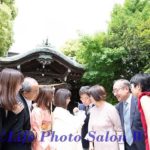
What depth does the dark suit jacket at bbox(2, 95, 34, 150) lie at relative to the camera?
354 centimetres

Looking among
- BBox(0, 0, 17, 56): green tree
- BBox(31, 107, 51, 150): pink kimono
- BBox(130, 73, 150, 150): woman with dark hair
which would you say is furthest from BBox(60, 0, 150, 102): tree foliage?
BBox(130, 73, 150, 150): woman with dark hair

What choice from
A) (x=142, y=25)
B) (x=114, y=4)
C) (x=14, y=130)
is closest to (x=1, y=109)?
(x=14, y=130)

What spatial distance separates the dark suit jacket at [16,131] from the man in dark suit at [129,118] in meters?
2.30

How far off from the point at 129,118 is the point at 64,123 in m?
1.15

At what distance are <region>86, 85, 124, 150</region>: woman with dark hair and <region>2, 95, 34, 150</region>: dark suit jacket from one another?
7.43 ft

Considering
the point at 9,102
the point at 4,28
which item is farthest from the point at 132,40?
the point at 9,102

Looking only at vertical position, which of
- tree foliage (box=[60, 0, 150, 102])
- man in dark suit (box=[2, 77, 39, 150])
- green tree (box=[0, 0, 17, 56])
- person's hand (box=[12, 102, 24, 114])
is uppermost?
green tree (box=[0, 0, 17, 56])

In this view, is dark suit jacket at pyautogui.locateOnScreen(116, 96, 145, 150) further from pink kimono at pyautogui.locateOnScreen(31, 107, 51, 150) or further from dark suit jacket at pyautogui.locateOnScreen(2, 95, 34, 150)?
dark suit jacket at pyautogui.locateOnScreen(2, 95, 34, 150)

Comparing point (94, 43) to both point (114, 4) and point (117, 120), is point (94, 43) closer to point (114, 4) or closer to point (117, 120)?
point (114, 4)

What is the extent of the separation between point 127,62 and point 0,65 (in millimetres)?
4825

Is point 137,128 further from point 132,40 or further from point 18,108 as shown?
point 132,40

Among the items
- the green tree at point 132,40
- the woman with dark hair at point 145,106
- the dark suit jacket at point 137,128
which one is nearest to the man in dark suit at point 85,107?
the dark suit jacket at point 137,128

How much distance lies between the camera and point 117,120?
19.1 ft

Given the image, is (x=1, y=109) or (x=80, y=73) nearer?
(x=1, y=109)
